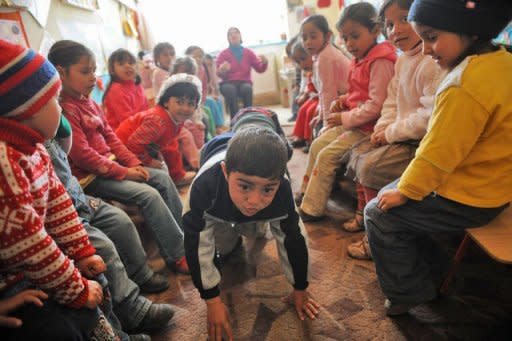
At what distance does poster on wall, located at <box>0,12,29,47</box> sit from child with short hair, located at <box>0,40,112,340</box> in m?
1.11

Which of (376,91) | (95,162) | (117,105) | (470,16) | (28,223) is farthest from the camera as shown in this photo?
(117,105)

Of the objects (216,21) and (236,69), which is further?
(216,21)

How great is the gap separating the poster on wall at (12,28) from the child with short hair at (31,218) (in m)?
1.11

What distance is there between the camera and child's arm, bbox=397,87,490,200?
776mm

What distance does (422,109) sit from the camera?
119cm

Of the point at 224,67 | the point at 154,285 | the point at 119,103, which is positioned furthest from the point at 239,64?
the point at 154,285

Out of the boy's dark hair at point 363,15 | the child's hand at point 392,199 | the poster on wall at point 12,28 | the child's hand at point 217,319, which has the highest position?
the poster on wall at point 12,28

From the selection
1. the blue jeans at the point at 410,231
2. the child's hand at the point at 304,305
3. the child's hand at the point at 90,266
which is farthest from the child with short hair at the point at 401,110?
the child's hand at the point at 90,266

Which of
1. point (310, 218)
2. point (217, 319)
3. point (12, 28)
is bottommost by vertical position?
point (310, 218)

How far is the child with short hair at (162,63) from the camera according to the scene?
2861 millimetres

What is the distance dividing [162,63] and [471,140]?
272 cm

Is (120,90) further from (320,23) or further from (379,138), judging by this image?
(379,138)

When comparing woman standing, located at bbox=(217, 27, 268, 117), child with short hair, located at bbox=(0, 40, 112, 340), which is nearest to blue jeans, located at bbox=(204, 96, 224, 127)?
woman standing, located at bbox=(217, 27, 268, 117)

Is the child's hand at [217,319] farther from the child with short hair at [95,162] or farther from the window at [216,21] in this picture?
the window at [216,21]
